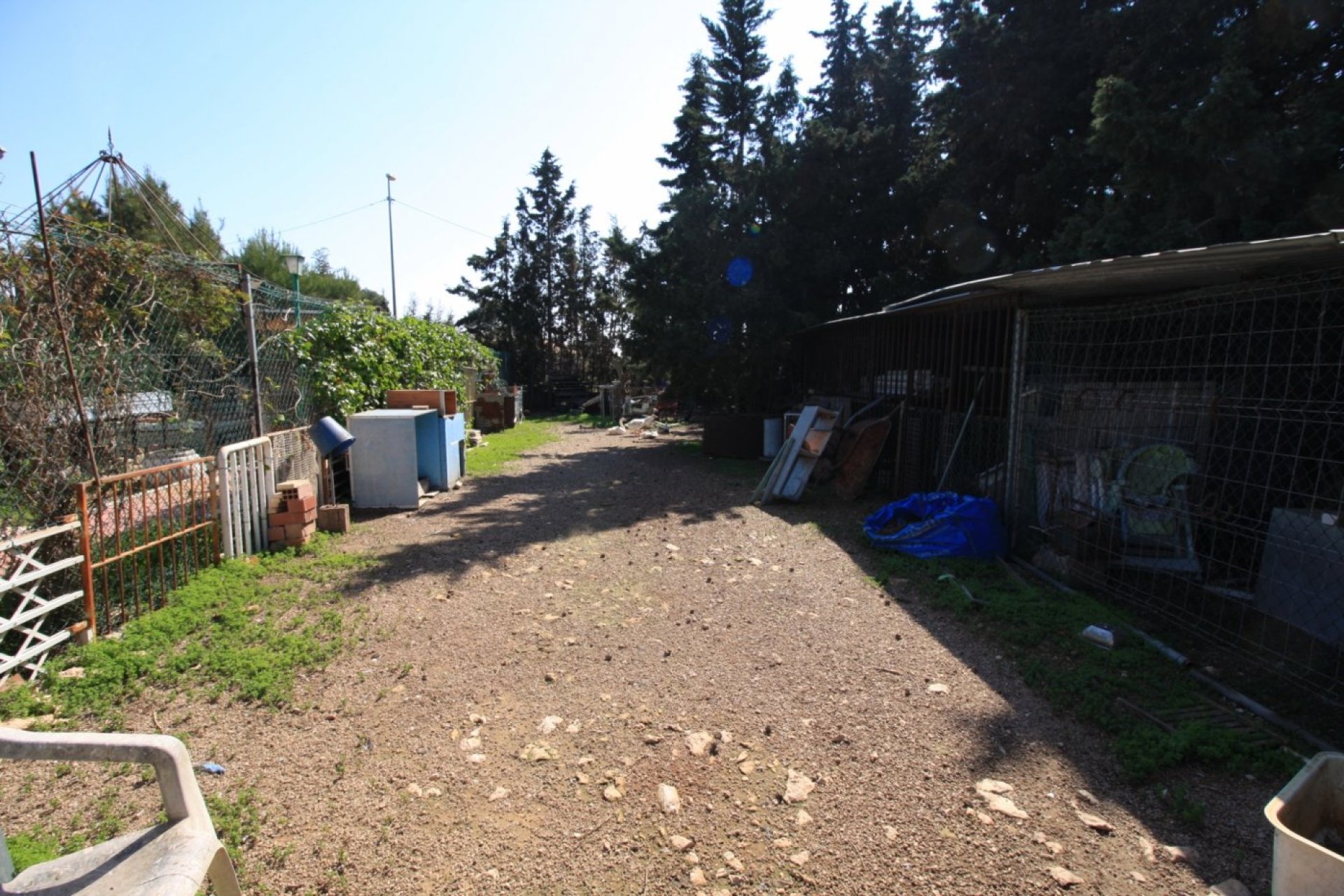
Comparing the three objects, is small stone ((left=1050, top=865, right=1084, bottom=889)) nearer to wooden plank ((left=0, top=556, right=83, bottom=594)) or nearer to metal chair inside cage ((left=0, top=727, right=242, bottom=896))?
metal chair inside cage ((left=0, top=727, right=242, bottom=896))

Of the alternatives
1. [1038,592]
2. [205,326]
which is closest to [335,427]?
[205,326]

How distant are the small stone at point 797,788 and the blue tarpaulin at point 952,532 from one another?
135 inches

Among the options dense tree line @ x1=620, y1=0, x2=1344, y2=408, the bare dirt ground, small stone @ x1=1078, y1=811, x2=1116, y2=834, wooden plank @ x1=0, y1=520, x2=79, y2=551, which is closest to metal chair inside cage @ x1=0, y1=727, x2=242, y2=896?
the bare dirt ground

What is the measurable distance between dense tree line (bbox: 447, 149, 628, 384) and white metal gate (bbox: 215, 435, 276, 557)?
21233mm

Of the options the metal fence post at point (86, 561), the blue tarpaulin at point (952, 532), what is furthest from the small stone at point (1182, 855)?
the metal fence post at point (86, 561)

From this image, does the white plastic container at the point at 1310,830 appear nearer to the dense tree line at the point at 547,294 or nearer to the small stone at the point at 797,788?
the small stone at the point at 797,788

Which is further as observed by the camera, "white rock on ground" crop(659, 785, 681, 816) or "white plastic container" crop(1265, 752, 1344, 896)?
"white rock on ground" crop(659, 785, 681, 816)

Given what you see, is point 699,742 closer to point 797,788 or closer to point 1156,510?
point 797,788

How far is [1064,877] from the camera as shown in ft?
7.44

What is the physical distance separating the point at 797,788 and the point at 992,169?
39.2 ft

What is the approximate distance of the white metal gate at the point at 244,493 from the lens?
521 cm

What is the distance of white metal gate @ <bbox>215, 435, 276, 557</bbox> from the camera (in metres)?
5.21

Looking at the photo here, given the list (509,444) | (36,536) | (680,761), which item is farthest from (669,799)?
(509,444)

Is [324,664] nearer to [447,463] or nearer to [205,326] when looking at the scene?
[205,326]
